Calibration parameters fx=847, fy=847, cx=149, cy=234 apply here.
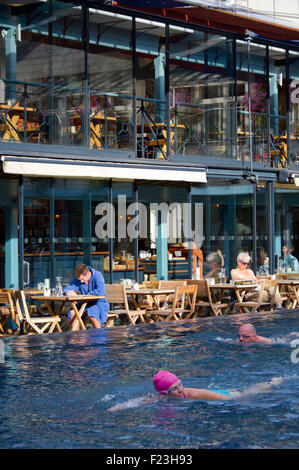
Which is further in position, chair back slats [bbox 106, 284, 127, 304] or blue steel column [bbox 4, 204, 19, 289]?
blue steel column [bbox 4, 204, 19, 289]

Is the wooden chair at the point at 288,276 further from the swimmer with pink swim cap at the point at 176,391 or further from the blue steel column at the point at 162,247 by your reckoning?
the swimmer with pink swim cap at the point at 176,391

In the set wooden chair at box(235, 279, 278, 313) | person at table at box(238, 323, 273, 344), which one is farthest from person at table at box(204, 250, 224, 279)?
person at table at box(238, 323, 273, 344)

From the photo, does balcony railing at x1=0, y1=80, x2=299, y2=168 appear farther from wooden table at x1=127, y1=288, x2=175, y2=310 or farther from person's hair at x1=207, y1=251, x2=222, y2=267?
wooden table at x1=127, y1=288, x2=175, y2=310

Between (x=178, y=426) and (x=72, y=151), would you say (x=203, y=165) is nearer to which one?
(x=72, y=151)

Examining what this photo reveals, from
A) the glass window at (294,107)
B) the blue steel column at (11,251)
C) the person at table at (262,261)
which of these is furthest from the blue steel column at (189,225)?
the blue steel column at (11,251)

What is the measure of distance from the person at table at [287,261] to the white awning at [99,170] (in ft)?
13.4

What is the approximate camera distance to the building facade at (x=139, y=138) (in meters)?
14.9

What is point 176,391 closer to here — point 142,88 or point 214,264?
point 142,88

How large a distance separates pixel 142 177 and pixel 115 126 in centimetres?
118

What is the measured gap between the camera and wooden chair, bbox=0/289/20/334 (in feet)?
42.7

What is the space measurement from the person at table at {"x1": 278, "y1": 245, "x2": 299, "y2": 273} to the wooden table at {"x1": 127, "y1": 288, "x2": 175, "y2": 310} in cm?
532

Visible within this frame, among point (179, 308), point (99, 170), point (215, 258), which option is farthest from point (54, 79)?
point (215, 258)

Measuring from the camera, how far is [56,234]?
49.6ft
